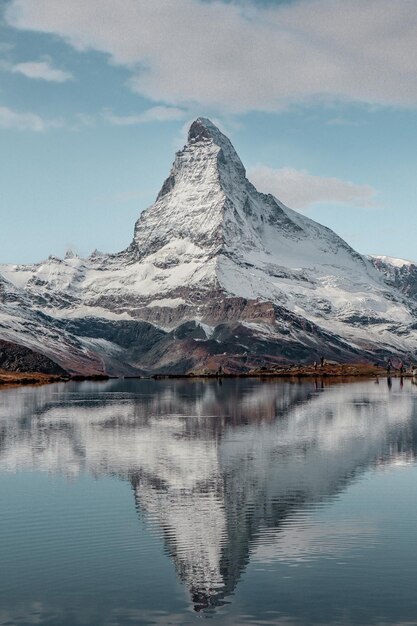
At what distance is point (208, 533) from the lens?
68062 mm

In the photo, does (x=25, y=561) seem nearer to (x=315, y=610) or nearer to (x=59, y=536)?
(x=59, y=536)

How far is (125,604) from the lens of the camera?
4997 centimetres

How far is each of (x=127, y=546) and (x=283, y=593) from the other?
620 inches

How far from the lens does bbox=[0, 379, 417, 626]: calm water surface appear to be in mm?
49594

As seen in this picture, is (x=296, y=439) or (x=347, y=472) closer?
(x=347, y=472)

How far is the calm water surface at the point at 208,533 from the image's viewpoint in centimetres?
4959

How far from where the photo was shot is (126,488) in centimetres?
→ 8875

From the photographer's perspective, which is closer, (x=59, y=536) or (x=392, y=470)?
(x=59, y=536)

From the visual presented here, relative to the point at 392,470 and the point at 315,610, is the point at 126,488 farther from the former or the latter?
the point at 315,610

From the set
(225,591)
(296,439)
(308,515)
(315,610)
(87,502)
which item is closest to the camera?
(315,610)

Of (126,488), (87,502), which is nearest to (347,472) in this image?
(126,488)

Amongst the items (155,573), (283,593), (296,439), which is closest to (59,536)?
(155,573)

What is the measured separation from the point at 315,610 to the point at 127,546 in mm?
18896

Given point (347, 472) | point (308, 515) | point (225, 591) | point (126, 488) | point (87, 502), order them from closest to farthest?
point (225, 591), point (308, 515), point (87, 502), point (126, 488), point (347, 472)
